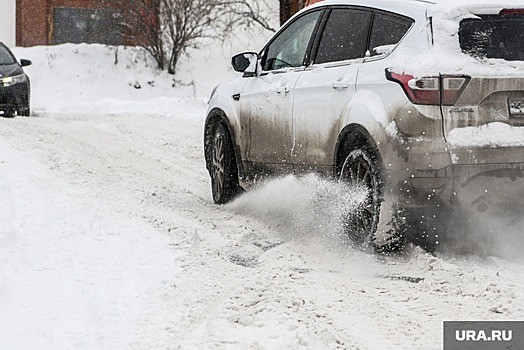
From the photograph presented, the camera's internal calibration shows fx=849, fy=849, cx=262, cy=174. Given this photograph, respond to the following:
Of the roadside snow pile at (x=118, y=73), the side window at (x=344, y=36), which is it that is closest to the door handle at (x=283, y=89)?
the side window at (x=344, y=36)

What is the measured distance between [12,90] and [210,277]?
12.2 m

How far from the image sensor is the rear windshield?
17.5 ft

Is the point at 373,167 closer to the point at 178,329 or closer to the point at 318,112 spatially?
the point at 318,112

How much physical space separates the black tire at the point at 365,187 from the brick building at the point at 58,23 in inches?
991

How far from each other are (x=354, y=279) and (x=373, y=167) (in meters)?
0.76

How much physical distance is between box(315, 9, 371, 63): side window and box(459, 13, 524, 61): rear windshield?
0.86 meters

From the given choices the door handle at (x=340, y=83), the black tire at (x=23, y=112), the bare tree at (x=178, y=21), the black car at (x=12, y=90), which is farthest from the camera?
the bare tree at (x=178, y=21)

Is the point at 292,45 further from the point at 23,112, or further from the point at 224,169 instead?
the point at 23,112

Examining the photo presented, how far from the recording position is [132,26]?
28141mm

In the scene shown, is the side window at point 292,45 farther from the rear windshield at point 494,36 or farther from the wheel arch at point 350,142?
the rear windshield at point 494,36

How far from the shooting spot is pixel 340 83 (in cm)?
594

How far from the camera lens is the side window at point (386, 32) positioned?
5.66 m

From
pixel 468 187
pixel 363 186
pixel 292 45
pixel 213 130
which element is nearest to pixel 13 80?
pixel 213 130

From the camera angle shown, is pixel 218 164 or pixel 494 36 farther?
pixel 218 164
